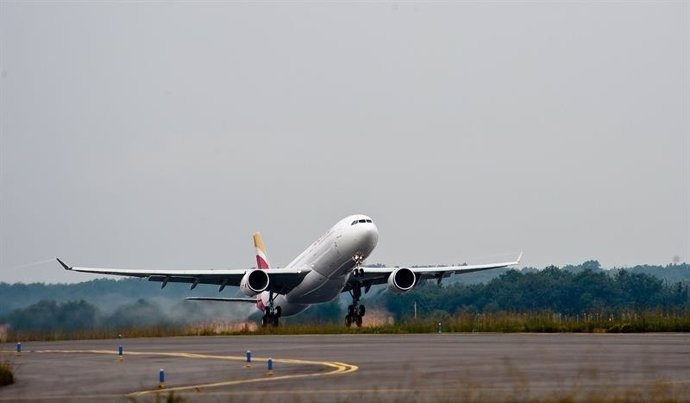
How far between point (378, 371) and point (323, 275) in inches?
1444

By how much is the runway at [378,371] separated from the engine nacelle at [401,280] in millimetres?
23101

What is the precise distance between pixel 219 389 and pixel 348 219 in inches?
1500

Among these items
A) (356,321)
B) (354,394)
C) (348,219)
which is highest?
(348,219)

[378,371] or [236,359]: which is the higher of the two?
[236,359]

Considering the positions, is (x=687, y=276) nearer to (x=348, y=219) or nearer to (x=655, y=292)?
(x=655, y=292)

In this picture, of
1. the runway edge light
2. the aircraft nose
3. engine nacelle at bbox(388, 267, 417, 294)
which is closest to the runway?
the runway edge light

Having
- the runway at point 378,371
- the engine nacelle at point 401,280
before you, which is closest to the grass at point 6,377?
the runway at point 378,371

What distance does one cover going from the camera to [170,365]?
2936 centimetres

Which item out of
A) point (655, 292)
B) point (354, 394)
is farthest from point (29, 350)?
point (655, 292)

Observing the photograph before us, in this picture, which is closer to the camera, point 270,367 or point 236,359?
point 270,367

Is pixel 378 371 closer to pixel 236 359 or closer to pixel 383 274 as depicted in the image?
pixel 236 359

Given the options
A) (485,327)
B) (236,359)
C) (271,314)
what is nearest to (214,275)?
(271,314)

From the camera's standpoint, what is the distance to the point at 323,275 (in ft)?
203

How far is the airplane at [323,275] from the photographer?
58844mm
